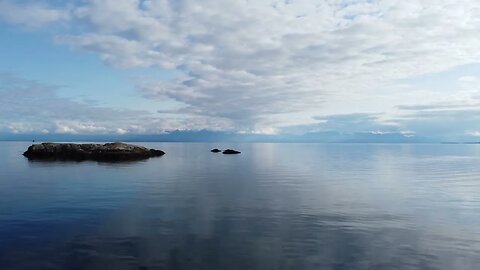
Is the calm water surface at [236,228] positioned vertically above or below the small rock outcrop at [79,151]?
below

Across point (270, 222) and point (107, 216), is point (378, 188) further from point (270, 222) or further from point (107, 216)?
point (107, 216)

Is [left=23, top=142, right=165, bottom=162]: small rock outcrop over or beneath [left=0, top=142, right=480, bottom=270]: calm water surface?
over

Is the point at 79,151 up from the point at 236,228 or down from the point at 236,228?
up

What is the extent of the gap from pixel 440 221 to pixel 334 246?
12.1 metres

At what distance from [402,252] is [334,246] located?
11.4ft

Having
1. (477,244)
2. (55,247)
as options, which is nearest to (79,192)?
(55,247)

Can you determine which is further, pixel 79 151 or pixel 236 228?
pixel 79 151

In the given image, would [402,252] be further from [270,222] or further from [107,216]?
[107,216]

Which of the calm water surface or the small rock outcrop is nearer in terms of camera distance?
the calm water surface

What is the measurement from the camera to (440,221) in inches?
1048

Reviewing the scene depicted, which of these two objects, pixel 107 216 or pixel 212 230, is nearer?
pixel 212 230

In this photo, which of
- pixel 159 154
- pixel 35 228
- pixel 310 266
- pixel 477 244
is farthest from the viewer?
pixel 159 154

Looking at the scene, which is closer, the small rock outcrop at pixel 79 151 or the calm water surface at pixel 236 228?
the calm water surface at pixel 236 228

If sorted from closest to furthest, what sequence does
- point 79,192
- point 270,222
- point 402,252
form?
1. point 402,252
2. point 270,222
3. point 79,192
